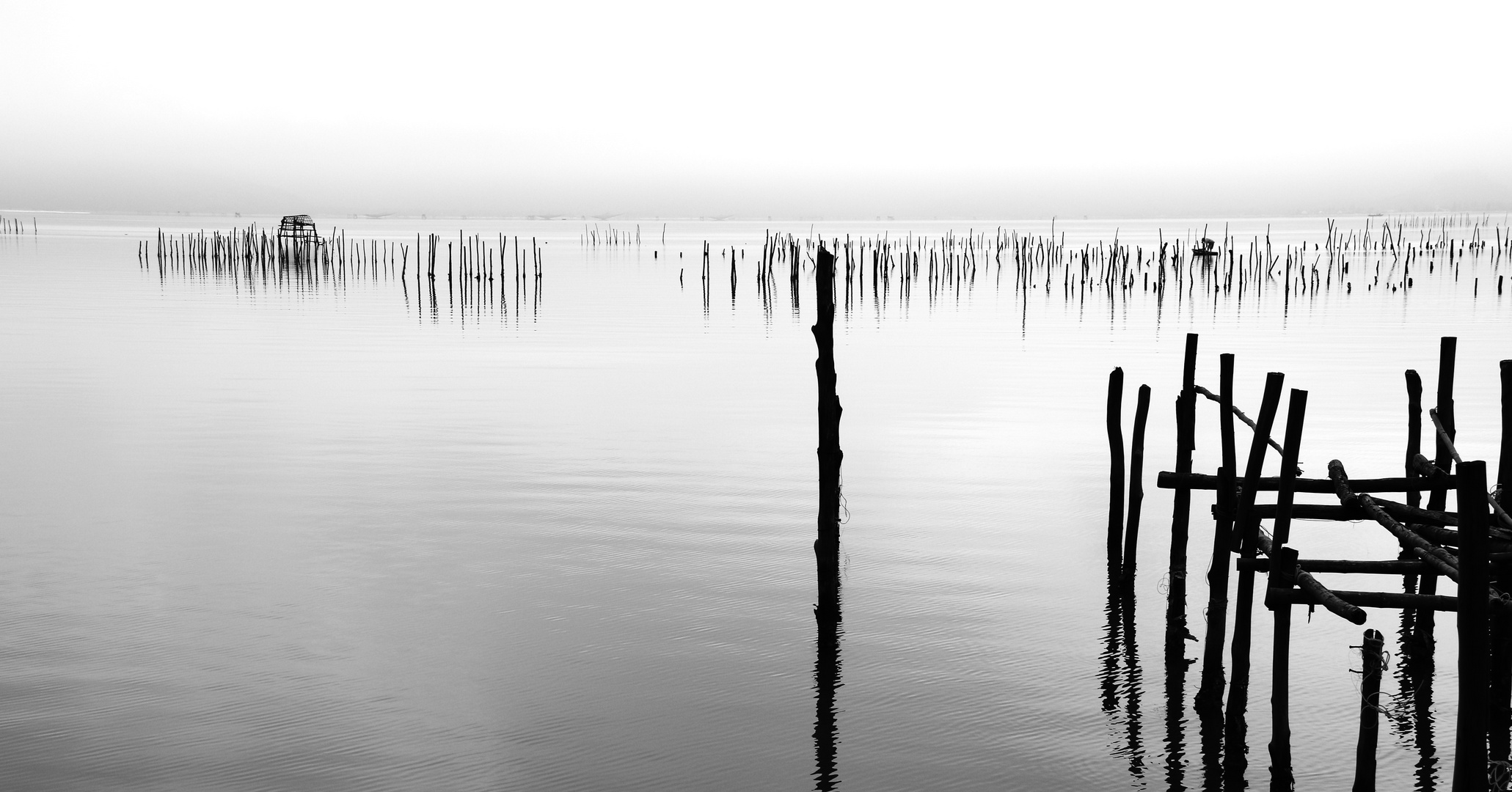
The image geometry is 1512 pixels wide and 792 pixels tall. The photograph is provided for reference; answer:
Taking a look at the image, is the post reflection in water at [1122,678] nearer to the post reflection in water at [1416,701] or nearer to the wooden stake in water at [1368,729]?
the wooden stake in water at [1368,729]

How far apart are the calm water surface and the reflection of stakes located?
217 millimetres

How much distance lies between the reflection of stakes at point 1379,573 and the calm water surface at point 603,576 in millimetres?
217

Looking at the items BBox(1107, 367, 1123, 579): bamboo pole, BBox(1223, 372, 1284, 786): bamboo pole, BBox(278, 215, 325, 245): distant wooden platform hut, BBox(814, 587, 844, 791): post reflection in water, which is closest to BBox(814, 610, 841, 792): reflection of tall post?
BBox(814, 587, 844, 791): post reflection in water

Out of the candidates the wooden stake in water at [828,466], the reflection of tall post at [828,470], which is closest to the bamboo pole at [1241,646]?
the reflection of tall post at [828,470]

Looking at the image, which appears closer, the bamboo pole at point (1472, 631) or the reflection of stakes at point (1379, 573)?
the bamboo pole at point (1472, 631)

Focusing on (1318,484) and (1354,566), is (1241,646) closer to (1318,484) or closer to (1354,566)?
(1354,566)

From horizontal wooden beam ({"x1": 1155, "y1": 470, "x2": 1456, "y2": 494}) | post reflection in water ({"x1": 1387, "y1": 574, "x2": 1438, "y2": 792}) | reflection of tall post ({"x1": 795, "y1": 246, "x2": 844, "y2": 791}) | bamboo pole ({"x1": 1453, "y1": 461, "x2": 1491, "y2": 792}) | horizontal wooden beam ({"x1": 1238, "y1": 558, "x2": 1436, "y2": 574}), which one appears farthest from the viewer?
reflection of tall post ({"x1": 795, "y1": 246, "x2": 844, "y2": 791})

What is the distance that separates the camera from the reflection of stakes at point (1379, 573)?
13.8 feet

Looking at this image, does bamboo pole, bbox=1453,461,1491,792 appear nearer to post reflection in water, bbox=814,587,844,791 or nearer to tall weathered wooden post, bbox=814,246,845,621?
post reflection in water, bbox=814,587,844,791

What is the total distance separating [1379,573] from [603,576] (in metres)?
4.47

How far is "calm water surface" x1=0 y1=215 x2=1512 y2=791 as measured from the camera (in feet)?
18.3

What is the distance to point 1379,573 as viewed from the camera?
538 cm

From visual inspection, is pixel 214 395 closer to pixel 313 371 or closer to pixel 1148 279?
pixel 313 371

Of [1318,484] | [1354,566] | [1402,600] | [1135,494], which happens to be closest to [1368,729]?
[1402,600]
